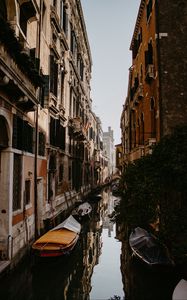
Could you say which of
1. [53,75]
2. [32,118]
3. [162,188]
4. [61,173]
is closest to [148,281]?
[162,188]

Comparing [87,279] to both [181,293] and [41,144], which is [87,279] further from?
[41,144]

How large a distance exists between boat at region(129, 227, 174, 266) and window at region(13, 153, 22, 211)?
4164mm

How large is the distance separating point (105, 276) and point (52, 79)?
10.0 metres

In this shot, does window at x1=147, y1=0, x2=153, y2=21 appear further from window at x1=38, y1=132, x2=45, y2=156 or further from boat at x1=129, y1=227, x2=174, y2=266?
boat at x1=129, y1=227, x2=174, y2=266

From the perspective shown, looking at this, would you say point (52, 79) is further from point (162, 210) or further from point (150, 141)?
point (162, 210)

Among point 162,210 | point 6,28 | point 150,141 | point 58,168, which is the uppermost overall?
point 6,28

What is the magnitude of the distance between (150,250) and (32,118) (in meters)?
6.53

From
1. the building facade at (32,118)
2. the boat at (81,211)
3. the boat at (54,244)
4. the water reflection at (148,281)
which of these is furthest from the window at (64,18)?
the water reflection at (148,281)

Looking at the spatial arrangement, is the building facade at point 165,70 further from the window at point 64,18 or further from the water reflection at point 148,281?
the window at point 64,18

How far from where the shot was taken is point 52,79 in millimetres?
15109

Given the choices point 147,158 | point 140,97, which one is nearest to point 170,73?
point 140,97

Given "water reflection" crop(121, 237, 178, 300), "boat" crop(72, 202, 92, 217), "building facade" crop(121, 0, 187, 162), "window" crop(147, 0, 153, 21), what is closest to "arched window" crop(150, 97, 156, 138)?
"building facade" crop(121, 0, 187, 162)

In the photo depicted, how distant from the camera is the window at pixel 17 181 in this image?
9180 millimetres

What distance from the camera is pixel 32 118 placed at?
11328 mm
